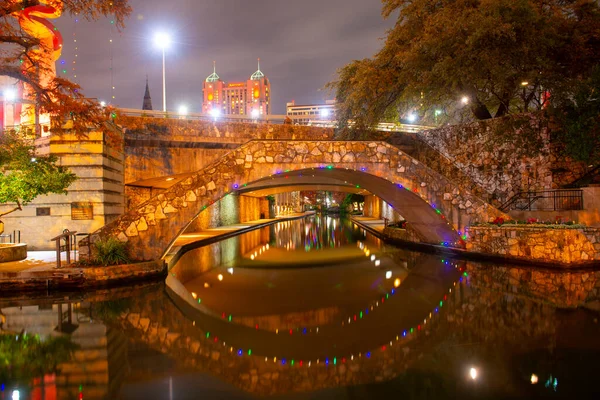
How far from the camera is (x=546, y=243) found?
45.0ft

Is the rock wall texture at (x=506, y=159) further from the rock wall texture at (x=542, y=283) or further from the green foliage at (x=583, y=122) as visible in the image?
the rock wall texture at (x=542, y=283)

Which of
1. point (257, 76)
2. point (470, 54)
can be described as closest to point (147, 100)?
point (470, 54)

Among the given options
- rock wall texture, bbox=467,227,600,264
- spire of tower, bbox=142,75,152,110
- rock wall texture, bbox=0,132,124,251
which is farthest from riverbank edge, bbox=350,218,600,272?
spire of tower, bbox=142,75,152,110

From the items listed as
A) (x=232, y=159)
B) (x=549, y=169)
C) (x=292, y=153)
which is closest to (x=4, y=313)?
(x=232, y=159)

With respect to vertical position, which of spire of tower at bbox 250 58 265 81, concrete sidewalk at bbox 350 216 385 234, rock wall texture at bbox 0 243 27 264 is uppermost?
spire of tower at bbox 250 58 265 81

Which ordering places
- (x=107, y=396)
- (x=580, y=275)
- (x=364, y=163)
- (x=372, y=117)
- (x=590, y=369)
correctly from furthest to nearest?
(x=372, y=117) < (x=364, y=163) < (x=580, y=275) < (x=590, y=369) < (x=107, y=396)

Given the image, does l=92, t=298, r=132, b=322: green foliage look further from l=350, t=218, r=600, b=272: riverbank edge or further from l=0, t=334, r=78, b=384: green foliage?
l=350, t=218, r=600, b=272: riverbank edge

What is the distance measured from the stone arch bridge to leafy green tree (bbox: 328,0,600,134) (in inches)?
258

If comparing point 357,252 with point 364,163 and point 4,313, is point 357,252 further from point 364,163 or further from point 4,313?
point 4,313

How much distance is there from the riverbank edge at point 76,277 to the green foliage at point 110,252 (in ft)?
0.95

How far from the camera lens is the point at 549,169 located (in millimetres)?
19062

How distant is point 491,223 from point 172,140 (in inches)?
501

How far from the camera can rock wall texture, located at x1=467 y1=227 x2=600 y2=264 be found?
1340 centimetres

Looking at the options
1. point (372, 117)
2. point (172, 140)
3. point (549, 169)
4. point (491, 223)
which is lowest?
point (491, 223)
